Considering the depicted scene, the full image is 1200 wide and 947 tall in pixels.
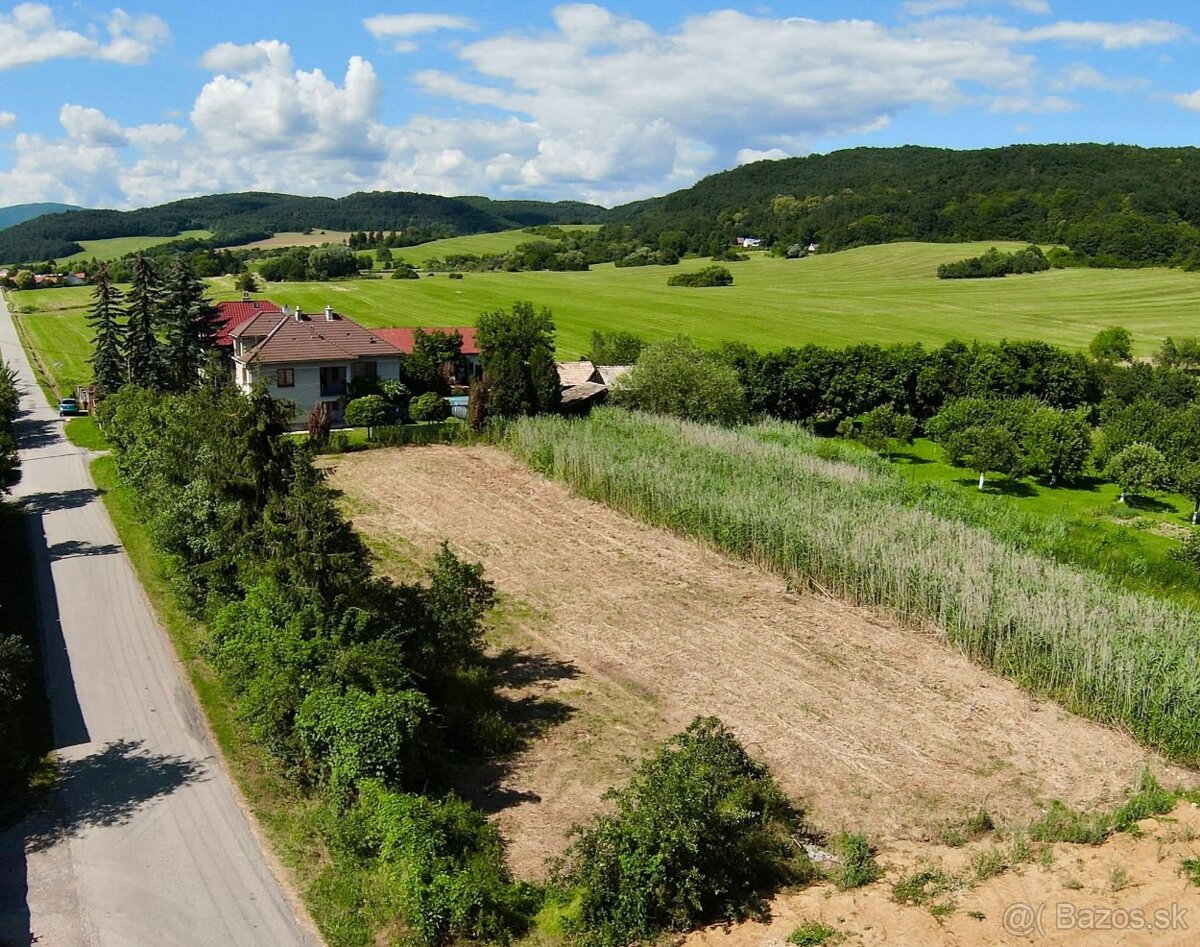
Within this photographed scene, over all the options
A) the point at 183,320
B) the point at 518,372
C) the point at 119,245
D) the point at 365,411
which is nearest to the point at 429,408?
the point at 365,411

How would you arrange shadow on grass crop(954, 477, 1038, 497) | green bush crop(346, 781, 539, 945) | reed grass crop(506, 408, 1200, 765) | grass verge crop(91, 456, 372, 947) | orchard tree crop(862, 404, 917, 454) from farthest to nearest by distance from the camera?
orchard tree crop(862, 404, 917, 454)
shadow on grass crop(954, 477, 1038, 497)
reed grass crop(506, 408, 1200, 765)
grass verge crop(91, 456, 372, 947)
green bush crop(346, 781, 539, 945)

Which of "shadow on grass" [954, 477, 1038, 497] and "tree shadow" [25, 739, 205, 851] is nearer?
"tree shadow" [25, 739, 205, 851]

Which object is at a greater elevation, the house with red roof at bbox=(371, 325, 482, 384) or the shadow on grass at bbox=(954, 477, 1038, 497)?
the house with red roof at bbox=(371, 325, 482, 384)

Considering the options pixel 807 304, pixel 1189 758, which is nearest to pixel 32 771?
pixel 1189 758

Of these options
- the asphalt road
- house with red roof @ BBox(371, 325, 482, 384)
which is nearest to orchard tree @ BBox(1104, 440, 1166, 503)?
house with red roof @ BBox(371, 325, 482, 384)

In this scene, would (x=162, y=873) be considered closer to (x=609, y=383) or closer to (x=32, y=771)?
(x=32, y=771)

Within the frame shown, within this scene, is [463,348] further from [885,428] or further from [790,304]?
[790,304]

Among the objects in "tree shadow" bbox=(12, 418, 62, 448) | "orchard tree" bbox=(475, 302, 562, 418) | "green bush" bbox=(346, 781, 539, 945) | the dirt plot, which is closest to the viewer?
"green bush" bbox=(346, 781, 539, 945)

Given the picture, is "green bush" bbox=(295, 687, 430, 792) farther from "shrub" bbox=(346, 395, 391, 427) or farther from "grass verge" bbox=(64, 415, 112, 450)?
"shrub" bbox=(346, 395, 391, 427)

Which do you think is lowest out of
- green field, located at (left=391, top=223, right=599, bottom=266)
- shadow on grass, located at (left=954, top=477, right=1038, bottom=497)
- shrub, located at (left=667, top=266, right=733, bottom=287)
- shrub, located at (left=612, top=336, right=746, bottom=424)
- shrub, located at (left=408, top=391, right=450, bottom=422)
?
shadow on grass, located at (left=954, top=477, right=1038, bottom=497)
